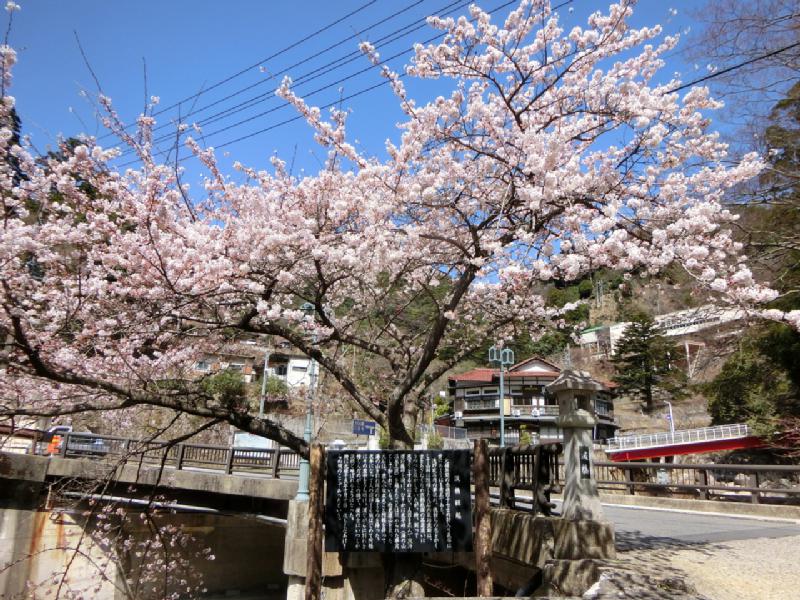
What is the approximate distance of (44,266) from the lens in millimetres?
7742

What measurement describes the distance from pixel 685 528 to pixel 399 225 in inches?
331

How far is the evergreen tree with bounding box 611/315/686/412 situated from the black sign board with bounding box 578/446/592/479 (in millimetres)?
45474

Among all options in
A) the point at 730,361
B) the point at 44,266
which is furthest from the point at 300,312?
the point at 730,361

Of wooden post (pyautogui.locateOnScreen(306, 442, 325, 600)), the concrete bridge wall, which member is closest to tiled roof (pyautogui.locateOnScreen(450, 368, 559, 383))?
the concrete bridge wall

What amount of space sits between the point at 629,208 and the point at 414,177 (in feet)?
8.43

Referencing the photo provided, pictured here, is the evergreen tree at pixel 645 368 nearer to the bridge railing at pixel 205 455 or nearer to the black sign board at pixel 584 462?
the bridge railing at pixel 205 455

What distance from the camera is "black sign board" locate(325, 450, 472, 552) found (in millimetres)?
5977

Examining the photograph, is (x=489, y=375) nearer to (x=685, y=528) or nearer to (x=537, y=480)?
(x=685, y=528)

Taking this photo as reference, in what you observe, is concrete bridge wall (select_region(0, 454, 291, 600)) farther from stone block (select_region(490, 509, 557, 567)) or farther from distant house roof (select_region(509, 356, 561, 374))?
distant house roof (select_region(509, 356, 561, 374))

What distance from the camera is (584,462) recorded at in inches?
257

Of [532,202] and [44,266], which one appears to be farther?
[44,266]

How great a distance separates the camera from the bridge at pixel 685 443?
28.5 metres

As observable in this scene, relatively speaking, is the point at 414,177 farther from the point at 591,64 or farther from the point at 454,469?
the point at 454,469

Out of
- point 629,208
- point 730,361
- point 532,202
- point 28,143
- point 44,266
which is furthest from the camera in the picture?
point 730,361
